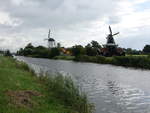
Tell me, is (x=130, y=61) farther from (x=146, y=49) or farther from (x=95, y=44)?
(x=95, y=44)

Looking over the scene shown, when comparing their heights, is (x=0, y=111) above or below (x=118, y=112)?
above

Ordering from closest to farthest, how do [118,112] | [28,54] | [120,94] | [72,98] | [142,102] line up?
[72,98] → [118,112] → [142,102] → [120,94] → [28,54]

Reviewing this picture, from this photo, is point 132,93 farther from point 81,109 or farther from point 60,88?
point 81,109

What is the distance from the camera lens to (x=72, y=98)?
14820 mm

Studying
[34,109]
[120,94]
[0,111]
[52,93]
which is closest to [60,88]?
[52,93]

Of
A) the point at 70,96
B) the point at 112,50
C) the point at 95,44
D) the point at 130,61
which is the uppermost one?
the point at 95,44

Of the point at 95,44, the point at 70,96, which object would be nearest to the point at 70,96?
the point at 70,96

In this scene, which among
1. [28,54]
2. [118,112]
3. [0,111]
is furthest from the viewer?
[28,54]

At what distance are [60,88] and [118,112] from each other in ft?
13.2

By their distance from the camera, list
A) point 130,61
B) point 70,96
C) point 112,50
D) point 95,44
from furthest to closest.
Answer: point 95,44 → point 112,50 → point 130,61 → point 70,96

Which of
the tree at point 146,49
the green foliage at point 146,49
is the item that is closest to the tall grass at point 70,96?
the green foliage at point 146,49

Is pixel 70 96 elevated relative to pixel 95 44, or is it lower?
lower

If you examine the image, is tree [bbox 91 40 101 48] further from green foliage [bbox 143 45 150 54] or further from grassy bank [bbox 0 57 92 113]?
grassy bank [bbox 0 57 92 113]

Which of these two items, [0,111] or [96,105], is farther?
[96,105]
